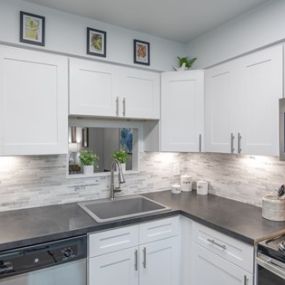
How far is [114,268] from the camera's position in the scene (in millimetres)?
1651

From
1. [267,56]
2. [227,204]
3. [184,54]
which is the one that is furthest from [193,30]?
[227,204]

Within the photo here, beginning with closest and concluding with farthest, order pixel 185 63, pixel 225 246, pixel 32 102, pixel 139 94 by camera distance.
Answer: pixel 225 246 < pixel 32 102 < pixel 139 94 < pixel 185 63

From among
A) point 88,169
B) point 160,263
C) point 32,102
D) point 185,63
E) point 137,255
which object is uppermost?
point 185,63

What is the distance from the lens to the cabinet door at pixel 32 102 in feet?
5.25

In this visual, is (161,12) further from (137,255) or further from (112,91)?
(137,255)

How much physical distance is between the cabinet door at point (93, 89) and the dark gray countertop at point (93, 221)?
79 centimetres

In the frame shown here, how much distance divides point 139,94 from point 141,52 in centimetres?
42

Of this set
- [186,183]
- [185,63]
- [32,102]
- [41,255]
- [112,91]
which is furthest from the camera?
[186,183]

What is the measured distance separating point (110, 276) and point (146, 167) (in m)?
1.12

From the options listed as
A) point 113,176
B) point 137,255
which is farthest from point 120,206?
point 137,255

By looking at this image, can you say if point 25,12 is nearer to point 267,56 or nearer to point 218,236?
point 267,56

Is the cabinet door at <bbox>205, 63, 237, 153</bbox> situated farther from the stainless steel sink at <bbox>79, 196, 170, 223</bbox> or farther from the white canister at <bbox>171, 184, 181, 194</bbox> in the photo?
the stainless steel sink at <bbox>79, 196, 170, 223</bbox>

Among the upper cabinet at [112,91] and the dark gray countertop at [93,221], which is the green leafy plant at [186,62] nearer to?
the upper cabinet at [112,91]

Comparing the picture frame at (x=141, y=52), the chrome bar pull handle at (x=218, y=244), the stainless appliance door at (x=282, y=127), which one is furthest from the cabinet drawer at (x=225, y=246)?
the picture frame at (x=141, y=52)
